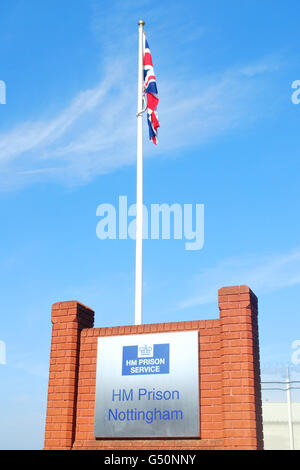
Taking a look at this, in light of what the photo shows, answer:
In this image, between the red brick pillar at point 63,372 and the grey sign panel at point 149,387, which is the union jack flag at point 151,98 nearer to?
the red brick pillar at point 63,372

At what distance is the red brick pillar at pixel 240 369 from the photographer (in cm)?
1112

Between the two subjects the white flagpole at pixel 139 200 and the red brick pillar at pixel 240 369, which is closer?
the red brick pillar at pixel 240 369

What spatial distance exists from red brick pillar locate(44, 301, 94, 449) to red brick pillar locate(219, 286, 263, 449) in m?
3.50

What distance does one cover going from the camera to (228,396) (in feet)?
37.4

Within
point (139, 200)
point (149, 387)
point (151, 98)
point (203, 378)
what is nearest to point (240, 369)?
point (203, 378)

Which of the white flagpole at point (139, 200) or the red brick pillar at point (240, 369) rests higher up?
the white flagpole at point (139, 200)

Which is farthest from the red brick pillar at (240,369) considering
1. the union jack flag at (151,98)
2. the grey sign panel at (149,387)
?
the union jack flag at (151,98)

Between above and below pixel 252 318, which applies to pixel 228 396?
below

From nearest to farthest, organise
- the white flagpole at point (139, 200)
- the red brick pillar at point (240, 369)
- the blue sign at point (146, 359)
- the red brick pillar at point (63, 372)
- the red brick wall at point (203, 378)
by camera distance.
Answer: the red brick pillar at point (240, 369)
the red brick wall at point (203, 378)
the blue sign at point (146, 359)
the red brick pillar at point (63, 372)
the white flagpole at point (139, 200)
